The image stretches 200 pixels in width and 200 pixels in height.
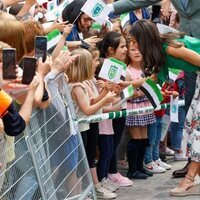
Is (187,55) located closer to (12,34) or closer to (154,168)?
(154,168)

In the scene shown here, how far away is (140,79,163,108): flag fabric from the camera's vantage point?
22.4 ft

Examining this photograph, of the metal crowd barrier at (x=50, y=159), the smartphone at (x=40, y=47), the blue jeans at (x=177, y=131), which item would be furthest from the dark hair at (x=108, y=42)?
the smartphone at (x=40, y=47)

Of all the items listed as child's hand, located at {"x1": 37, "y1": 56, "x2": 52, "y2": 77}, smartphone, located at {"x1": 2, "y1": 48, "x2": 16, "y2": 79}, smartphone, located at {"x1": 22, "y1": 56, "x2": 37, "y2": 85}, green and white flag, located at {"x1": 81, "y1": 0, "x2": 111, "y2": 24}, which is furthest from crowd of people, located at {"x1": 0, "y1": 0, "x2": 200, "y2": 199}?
smartphone, located at {"x1": 2, "y1": 48, "x2": 16, "y2": 79}

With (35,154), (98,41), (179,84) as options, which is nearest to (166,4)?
(179,84)

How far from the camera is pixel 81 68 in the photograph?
630 centimetres

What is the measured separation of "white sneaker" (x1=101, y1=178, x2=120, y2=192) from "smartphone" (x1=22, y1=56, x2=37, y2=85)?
2.93 meters

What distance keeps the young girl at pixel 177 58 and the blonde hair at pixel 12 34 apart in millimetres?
2104

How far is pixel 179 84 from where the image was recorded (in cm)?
828

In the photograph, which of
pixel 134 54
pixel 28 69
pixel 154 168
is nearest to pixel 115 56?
pixel 134 54

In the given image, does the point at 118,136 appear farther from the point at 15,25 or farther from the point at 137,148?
the point at 15,25

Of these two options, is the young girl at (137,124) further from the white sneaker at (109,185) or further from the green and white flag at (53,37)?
the green and white flag at (53,37)

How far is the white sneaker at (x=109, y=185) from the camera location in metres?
6.85

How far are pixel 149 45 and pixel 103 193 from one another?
1.40 meters

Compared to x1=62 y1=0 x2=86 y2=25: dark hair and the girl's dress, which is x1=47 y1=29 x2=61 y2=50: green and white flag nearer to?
x1=62 y1=0 x2=86 y2=25: dark hair
